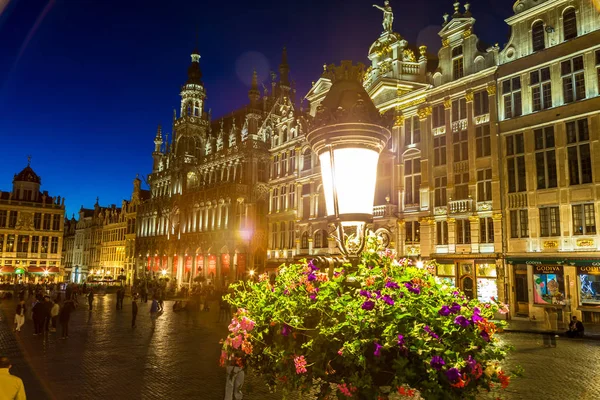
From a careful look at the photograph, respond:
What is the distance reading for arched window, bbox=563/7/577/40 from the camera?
1024 inches

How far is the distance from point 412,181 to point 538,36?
12.0m

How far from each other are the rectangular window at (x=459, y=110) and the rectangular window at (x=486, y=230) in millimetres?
7132

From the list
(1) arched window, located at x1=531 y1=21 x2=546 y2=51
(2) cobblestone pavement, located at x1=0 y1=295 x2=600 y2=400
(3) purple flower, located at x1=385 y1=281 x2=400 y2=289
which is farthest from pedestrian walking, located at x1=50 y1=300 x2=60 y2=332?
(1) arched window, located at x1=531 y1=21 x2=546 y2=51

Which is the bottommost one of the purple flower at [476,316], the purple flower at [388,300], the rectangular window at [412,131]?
the purple flower at [476,316]

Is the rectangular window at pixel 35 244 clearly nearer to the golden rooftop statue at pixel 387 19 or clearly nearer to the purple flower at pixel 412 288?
the golden rooftop statue at pixel 387 19

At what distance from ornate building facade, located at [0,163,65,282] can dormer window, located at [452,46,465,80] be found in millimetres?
68208

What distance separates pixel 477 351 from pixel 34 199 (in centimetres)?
8977

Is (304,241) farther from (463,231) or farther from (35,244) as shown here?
(35,244)

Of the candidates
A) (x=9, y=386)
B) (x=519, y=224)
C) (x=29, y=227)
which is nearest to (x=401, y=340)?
(x=9, y=386)

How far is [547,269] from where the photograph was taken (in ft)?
84.2

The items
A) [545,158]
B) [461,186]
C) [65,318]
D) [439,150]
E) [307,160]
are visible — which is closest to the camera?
[65,318]

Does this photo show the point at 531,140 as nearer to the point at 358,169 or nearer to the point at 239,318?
the point at 358,169

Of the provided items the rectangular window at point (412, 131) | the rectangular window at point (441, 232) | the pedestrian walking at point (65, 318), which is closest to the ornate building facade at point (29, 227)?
the pedestrian walking at point (65, 318)

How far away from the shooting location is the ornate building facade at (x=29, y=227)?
244 feet
